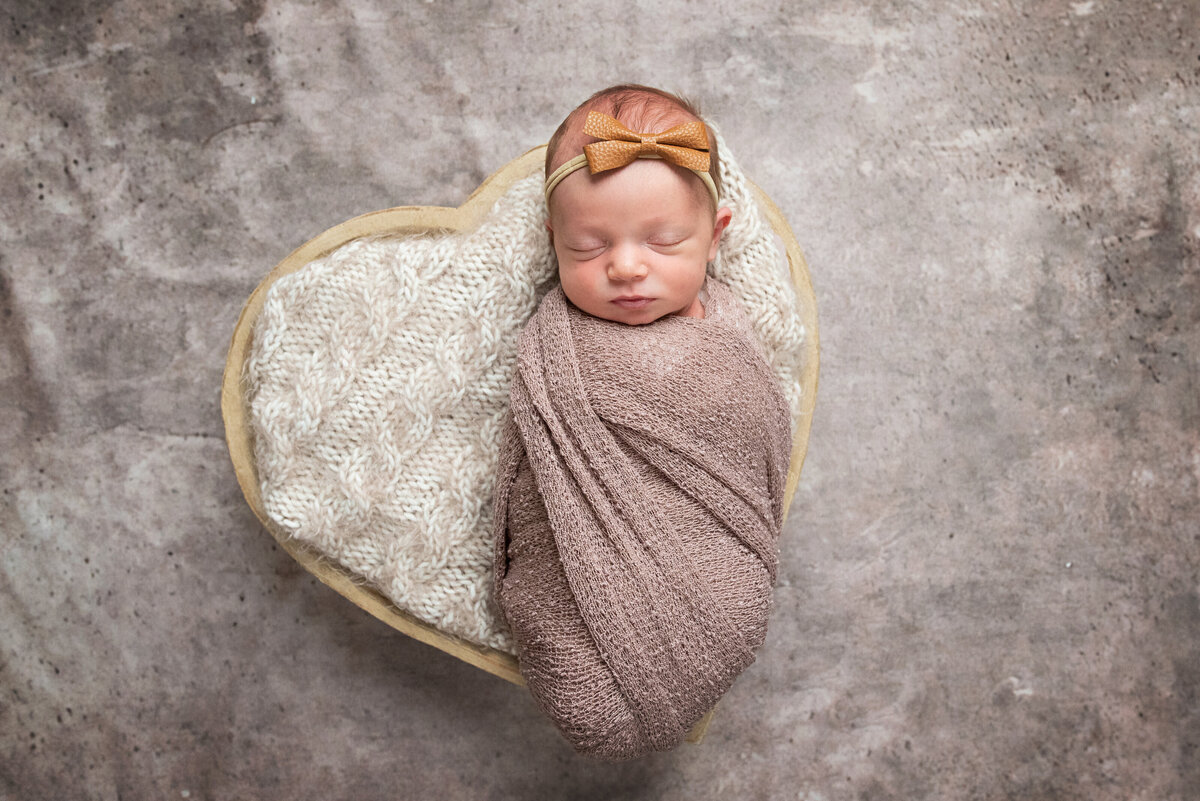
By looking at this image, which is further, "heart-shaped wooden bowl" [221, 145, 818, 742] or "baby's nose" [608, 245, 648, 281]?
"heart-shaped wooden bowl" [221, 145, 818, 742]

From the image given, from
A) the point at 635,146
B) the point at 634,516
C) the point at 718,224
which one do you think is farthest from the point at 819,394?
the point at 635,146

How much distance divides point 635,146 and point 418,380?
0.50m

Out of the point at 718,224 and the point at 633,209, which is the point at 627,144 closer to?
the point at 633,209

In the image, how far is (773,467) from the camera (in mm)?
1220

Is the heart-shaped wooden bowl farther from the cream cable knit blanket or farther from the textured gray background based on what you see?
the textured gray background

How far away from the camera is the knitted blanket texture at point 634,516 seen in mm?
1115

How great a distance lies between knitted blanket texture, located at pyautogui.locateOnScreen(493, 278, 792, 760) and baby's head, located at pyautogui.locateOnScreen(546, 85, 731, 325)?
0.20ft

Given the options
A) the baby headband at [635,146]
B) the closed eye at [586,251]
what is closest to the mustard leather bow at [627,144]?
the baby headband at [635,146]

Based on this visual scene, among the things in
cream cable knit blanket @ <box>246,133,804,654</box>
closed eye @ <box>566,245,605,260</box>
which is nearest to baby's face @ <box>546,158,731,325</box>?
closed eye @ <box>566,245,605,260</box>

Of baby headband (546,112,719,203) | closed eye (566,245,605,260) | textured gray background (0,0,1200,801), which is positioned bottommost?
textured gray background (0,0,1200,801)

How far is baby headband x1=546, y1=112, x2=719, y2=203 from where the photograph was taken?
1042 millimetres

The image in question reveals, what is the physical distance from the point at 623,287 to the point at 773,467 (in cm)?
38

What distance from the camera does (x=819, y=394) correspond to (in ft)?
5.24

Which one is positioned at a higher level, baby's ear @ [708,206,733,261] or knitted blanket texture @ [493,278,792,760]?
baby's ear @ [708,206,733,261]
